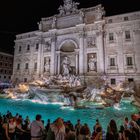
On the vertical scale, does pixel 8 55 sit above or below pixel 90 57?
above

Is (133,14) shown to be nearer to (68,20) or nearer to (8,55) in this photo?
(68,20)

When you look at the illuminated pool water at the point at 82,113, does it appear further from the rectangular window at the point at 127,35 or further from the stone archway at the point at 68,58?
the rectangular window at the point at 127,35

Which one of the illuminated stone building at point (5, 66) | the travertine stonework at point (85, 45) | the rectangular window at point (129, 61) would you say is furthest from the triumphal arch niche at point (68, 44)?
the illuminated stone building at point (5, 66)

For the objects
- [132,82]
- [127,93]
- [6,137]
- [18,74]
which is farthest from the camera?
[18,74]

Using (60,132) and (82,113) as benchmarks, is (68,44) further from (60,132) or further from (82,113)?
(60,132)

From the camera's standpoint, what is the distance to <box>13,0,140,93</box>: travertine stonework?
21984 millimetres

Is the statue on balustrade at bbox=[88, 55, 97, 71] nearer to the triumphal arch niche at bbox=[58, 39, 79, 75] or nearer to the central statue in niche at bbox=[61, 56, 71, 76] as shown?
the triumphal arch niche at bbox=[58, 39, 79, 75]

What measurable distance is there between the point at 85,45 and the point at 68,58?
4.27 meters

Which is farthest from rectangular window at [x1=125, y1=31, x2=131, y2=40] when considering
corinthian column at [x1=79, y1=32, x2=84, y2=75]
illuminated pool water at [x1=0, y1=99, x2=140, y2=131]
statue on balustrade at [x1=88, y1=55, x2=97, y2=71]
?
illuminated pool water at [x1=0, y1=99, x2=140, y2=131]

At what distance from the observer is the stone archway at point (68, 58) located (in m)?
25.7

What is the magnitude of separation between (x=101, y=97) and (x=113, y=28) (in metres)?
13.3

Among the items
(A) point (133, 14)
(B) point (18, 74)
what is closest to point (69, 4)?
(A) point (133, 14)

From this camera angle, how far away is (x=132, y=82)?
19.9m

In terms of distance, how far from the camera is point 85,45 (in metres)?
24.9
